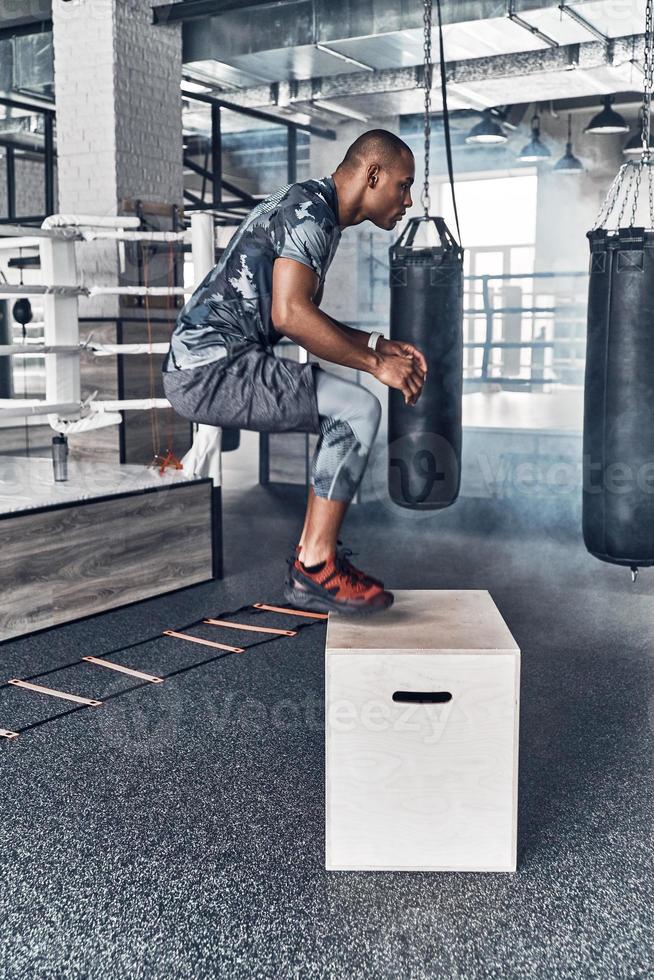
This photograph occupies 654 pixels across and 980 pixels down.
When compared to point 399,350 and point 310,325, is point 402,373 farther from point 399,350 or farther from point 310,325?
point 310,325

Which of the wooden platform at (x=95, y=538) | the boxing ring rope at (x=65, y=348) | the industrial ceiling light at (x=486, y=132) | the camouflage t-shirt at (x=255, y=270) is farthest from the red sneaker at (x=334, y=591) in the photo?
the industrial ceiling light at (x=486, y=132)

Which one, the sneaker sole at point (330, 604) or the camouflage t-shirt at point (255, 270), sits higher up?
the camouflage t-shirt at point (255, 270)

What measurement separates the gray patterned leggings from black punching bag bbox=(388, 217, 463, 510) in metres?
1.82

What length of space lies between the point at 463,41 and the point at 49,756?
17.0 feet

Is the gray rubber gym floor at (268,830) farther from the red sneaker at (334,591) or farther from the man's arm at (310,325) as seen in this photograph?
the man's arm at (310,325)

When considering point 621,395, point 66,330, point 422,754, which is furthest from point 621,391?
point 66,330

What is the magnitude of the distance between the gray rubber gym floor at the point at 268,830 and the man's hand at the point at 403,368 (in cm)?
93

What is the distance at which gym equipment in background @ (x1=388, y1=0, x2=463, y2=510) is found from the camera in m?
4.13

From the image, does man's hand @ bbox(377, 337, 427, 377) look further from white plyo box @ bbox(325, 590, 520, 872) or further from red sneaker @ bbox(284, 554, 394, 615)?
white plyo box @ bbox(325, 590, 520, 872)

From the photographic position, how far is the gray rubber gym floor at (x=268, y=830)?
175 cm

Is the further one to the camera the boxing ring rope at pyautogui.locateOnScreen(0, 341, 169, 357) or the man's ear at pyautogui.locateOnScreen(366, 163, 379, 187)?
the boxing ring rope at pyautogui.locateOnScreen(0, 341, 169, 357)

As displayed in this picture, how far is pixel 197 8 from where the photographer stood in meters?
5.20

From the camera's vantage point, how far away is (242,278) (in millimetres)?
2260

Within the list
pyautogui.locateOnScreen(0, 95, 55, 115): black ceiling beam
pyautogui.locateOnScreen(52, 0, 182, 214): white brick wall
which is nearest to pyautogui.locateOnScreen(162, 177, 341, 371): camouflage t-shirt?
pyautogui.locateOnScreen(52, 0, 182, 214): white brick wall
